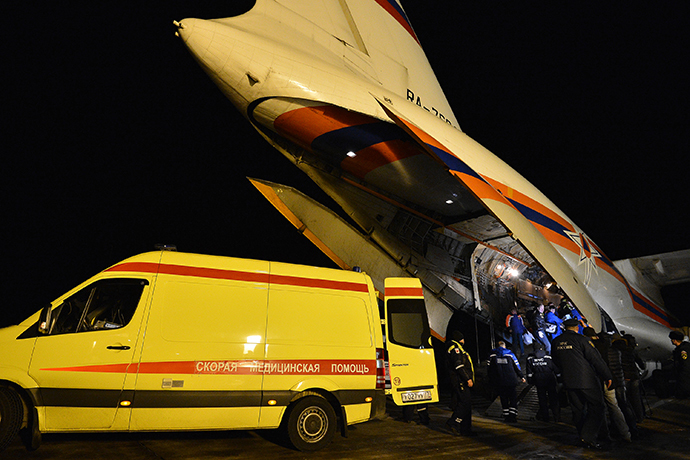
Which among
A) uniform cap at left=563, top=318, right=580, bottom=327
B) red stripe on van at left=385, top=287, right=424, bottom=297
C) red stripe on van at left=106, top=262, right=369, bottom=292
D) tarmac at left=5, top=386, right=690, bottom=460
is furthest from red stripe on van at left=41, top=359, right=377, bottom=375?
uniform cap at left=563, top=318, right=580, bottom=327

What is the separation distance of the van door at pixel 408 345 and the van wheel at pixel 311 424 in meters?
1.99

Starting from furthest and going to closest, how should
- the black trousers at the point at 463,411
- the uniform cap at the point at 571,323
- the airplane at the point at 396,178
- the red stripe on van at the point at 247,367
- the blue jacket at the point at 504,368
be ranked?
the airplane at the point at 396,178 → the blue jacket at the point at 504,368 → the black trousers at the point at 463,411 → the uniform cap at the point at 571,323 → the red stripe on van at the point at 247,367

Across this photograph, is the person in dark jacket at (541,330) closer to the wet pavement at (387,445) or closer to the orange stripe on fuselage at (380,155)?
the wet pavement at (387,445)

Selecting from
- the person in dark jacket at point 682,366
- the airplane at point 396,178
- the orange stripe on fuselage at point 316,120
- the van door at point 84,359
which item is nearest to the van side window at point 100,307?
the van door at point 84,359

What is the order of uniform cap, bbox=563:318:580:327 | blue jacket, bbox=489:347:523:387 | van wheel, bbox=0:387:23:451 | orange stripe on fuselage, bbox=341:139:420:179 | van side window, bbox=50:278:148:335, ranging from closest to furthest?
van wheel, bbox=0:387:23:451 → van side window, bbox=50:278:148:335 → uniform cap, bbox=563:318:580:327 → blue jacket, bbox=489:347:523:387 → orange stripe on fuselage, bbox=341:139:420:179

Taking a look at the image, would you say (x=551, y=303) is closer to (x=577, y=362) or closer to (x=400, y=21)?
(x=577, y=362)

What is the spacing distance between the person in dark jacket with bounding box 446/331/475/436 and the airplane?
2445 mm

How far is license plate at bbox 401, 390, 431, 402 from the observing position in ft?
21.7

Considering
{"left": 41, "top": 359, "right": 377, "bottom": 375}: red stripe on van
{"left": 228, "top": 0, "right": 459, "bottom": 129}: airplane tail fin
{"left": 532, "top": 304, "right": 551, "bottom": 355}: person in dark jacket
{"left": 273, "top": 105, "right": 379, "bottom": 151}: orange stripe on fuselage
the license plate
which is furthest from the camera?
{"left": 532, "top": 304, "right": 551, "bottom": 355}: person in dark jacket

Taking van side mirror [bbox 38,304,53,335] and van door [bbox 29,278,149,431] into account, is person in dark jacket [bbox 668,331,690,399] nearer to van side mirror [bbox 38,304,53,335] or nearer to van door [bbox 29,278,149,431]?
van door [bbox 29,278,149,431]

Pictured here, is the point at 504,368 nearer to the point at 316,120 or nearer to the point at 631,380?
the point at 631,380

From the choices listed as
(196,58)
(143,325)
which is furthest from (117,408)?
(196,58)

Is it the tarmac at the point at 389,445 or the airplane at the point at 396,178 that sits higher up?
the airplane at the point at 396,178

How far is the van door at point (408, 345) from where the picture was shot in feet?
22.0
